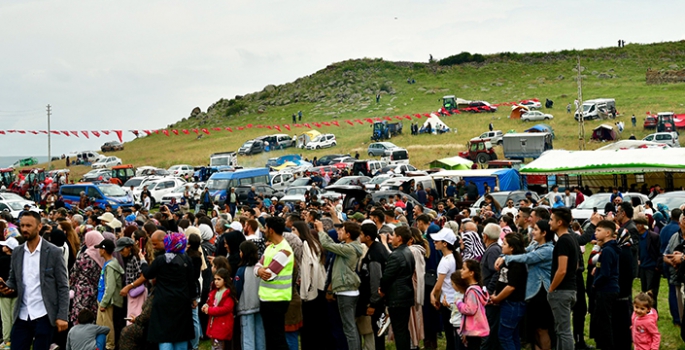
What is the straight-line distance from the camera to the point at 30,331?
7.41 metres

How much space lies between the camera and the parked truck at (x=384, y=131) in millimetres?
60875

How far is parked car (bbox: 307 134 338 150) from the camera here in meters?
60.7

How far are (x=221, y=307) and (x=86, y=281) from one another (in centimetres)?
183

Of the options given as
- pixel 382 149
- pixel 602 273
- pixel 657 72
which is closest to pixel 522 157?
pixel 382 149

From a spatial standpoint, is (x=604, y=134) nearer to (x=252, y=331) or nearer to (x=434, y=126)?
(x=434, y=126)

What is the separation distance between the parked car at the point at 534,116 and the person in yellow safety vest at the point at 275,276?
54633 mm

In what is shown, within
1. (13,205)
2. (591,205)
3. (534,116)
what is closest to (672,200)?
(591,205)

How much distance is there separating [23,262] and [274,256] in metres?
2.57

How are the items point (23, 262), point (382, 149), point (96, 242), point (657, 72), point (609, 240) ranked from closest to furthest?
point (23, 262) → point (609, 240) → point (96, 242) → point (382, 149) → point (657, 72)

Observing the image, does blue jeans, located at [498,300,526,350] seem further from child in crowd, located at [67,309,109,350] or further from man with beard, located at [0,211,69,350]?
man with beard, located at [0,211,69,350]

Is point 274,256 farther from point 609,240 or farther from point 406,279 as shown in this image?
point 609,240

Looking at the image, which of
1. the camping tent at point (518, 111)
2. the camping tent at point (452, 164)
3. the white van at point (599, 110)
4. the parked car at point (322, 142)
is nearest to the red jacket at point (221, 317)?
the camping tent at point (452, 164)

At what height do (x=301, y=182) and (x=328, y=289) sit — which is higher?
(x=301, y=182)

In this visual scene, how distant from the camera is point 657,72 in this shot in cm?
7656
